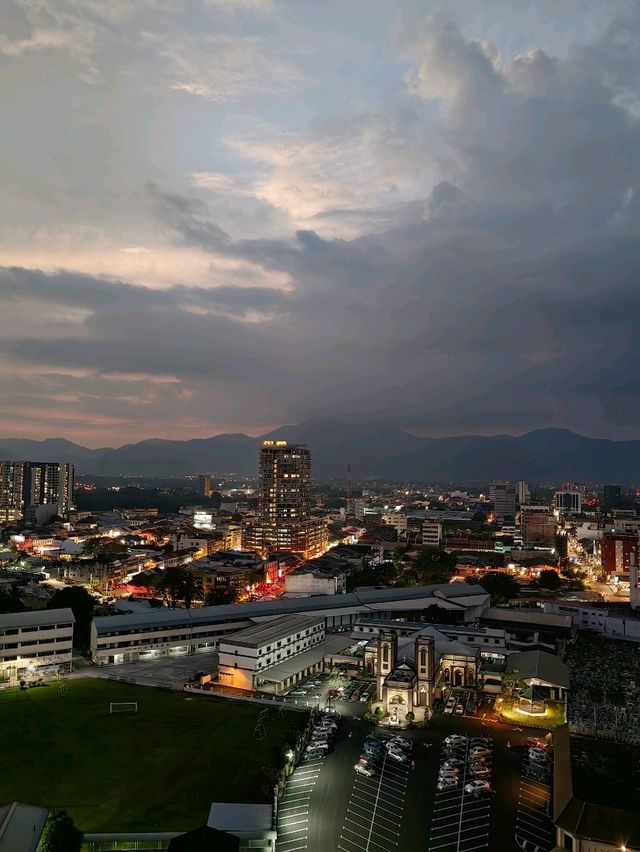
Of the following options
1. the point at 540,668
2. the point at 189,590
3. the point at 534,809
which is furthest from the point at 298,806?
the point at 189,590

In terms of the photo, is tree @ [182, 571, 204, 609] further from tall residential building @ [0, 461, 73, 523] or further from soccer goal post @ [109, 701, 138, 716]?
tall residential building @ [0, 461, 73, 523]

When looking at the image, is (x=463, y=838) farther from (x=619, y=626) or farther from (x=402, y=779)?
(x=619, y=626)

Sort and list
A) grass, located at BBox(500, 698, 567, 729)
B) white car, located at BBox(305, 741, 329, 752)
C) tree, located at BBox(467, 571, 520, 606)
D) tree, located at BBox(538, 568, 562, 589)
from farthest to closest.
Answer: tree, located at BBox(538, 568, 562, 589), tree, located at BBox(467, 571, 520, 606), grass, located at BBox(500, 698, 567, 729), white car, located at BBox(305, 741, 329, 752)

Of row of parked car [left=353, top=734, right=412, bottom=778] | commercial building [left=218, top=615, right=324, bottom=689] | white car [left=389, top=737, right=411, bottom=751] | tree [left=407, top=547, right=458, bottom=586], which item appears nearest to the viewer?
row of parked car [left=353, top=734, right=412, bottom=778]

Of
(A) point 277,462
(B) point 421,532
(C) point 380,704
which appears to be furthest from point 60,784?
(B) point 421,532

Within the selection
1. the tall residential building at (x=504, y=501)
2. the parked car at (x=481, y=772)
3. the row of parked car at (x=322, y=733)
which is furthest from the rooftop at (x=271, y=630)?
the tall residential building at (x=504, y=501)

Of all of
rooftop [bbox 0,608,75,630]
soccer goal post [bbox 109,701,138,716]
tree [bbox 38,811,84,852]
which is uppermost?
rooftop [bbox 0,608,75,630]

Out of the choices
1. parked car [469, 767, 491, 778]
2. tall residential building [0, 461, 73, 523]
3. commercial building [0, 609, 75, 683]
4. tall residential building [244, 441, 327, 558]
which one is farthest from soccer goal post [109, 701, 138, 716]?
tall residential building [0, 461, 73, 523]
